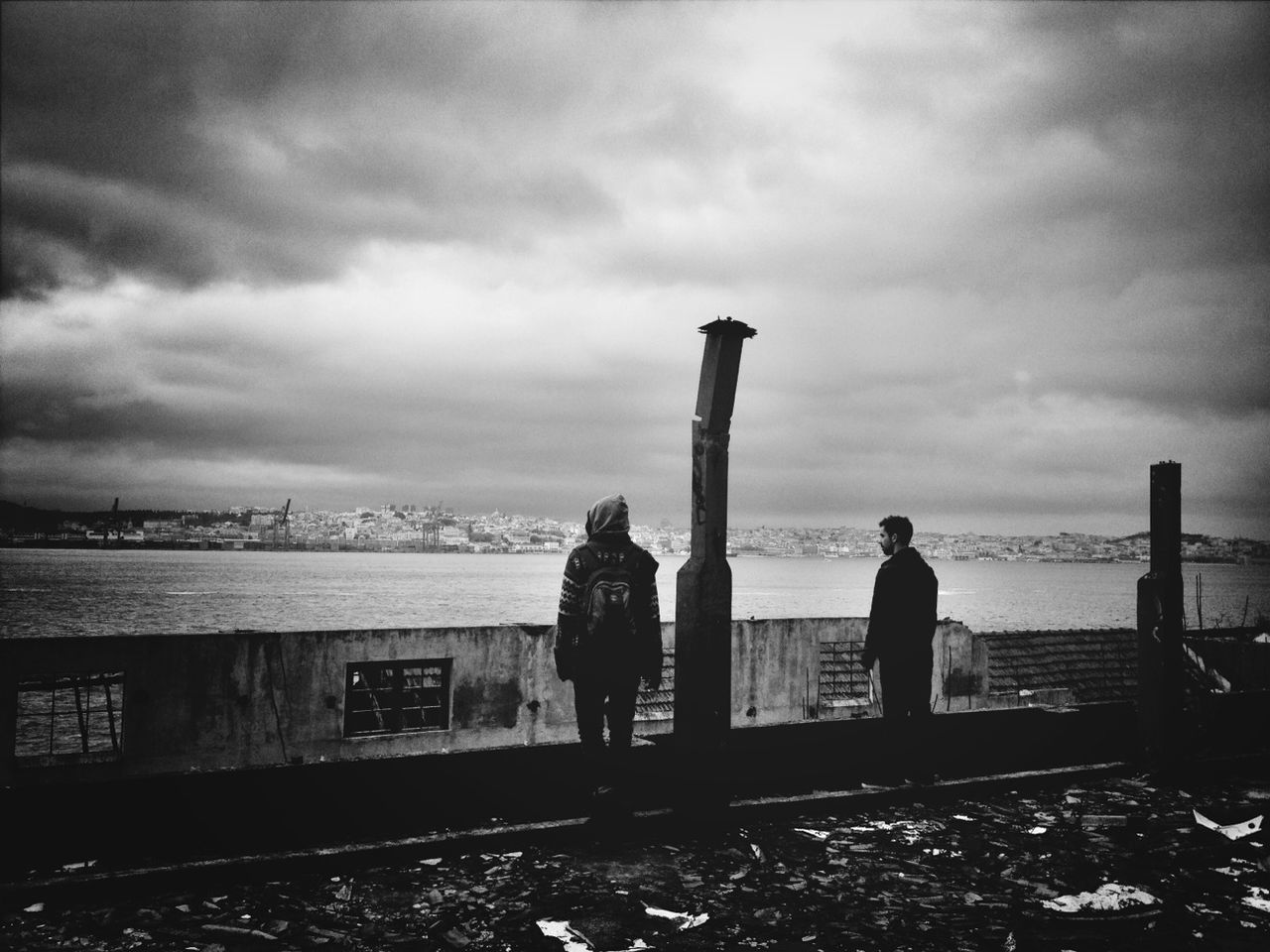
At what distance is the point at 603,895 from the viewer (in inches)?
179

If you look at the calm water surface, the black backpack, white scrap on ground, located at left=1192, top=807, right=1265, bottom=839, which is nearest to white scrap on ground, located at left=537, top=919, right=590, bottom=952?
the black backpack

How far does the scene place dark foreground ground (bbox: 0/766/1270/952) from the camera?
4.02m

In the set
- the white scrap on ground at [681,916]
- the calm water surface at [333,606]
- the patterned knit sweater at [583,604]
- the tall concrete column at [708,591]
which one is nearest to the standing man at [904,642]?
the tall concrete column at [708,591]

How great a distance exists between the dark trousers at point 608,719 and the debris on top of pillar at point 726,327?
92.3 inches

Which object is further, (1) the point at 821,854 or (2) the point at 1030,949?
(1) the point at 821,854

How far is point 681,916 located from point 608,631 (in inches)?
71.6

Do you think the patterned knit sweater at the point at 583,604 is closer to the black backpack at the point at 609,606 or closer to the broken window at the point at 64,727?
the black backpack at the point at 609,606

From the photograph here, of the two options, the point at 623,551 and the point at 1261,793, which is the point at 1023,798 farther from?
the point at 623,551

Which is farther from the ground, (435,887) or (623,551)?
(623,551)

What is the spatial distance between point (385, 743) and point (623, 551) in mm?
5728

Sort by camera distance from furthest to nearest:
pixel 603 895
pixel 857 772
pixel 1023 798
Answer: pixel 857 772
pixel 1023 798
pixel 603 895

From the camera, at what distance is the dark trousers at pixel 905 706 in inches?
272

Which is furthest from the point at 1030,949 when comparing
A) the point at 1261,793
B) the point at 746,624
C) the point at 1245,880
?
the point at 746,624

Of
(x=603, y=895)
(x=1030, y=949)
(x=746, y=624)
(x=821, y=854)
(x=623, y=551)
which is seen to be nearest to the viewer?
(x=1030, y=949)
